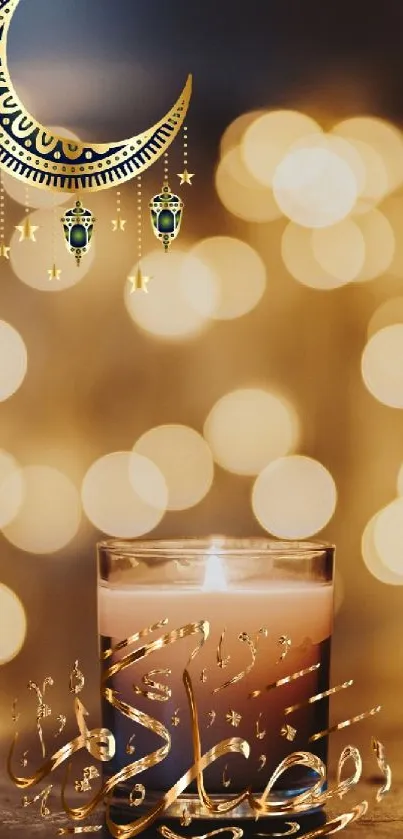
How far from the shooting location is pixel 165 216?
1.94ft

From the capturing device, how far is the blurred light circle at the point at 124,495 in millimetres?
627

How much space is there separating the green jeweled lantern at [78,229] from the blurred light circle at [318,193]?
11 centimetres

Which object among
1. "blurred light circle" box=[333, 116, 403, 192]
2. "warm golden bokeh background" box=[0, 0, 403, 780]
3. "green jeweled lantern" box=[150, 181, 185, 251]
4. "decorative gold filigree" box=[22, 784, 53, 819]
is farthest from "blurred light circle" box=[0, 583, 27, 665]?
"blurred light circle" box=[333, 116, 403, 192]

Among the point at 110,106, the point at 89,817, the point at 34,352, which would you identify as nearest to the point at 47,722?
the point at 89,817

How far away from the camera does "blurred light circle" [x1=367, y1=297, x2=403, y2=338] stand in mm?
626

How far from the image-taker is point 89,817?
1.72ft

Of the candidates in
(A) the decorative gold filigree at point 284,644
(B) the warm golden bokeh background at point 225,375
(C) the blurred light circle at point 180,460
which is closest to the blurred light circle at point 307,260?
(B) the warm golden bokeh background at point 225,375

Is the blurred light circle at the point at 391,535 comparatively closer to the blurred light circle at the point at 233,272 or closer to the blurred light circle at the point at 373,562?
the blurred light circle at the point at 373,562

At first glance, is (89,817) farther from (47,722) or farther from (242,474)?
(242,474)

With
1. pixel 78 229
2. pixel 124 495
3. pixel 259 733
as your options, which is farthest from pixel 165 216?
pixel 259 733

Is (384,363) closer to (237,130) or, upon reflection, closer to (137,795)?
(237,130)

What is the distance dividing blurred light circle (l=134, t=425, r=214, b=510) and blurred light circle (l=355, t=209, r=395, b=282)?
128 mm

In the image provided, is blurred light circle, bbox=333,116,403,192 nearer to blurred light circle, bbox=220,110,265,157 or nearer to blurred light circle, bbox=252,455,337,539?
blurred light circle, bbox=220,110,265,157

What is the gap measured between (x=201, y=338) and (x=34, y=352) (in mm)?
93
